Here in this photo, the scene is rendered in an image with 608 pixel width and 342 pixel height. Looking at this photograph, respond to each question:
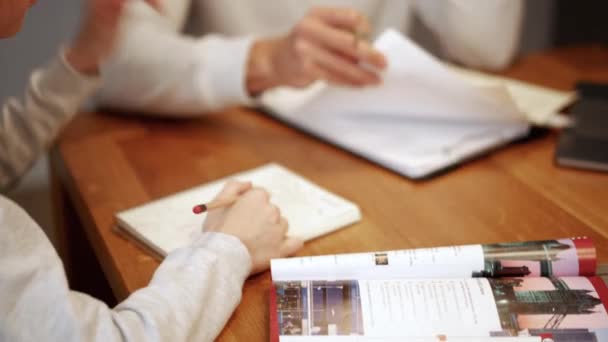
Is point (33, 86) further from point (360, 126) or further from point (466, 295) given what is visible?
point (466, 295)

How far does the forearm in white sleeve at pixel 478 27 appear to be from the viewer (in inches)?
46.9

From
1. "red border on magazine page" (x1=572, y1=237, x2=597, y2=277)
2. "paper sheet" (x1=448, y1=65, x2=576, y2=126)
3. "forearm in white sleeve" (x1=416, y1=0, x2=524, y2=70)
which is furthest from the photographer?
"forearm in white sleeve" (x1=416, y1=0, x2=524, y2=70)

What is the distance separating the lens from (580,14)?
6.00ft

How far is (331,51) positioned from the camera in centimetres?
100

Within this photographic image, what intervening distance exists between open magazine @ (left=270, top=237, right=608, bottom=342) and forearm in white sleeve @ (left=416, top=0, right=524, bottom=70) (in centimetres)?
63

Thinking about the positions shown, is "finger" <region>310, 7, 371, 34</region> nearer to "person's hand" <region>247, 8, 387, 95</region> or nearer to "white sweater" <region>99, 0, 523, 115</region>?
"person's hand" <region>247, 8, 387, 95</region>

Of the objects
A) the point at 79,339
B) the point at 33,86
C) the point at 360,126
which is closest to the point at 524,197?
the point at 360,126

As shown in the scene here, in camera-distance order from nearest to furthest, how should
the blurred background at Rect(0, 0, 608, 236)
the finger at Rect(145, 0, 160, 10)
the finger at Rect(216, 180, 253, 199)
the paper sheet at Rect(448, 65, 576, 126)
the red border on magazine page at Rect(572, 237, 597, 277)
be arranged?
the red border on magazine page at Rect(572, 237, 597, 277)
the finger at Rect(216, 180, 253, 199)
the finger at Rect(145, 0, 160, 10)
the paper sheet at Rect(448, 65, 576, 126)
the blurred background at Rect(0, 0, 608, 236)

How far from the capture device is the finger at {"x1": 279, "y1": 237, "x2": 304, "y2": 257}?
0.72m

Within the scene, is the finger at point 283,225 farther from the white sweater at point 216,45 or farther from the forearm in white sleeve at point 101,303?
the white sweater at point 216,45

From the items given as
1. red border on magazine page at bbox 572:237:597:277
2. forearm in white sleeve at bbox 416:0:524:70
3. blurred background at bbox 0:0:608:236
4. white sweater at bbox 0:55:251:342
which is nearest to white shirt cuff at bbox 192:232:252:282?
white sweater at bbox 0:55:251:342

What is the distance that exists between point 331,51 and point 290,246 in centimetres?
38

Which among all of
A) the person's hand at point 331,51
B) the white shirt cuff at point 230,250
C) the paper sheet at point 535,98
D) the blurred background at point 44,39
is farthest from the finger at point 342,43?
the blurred background at point 44,39

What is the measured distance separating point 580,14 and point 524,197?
1.18m
